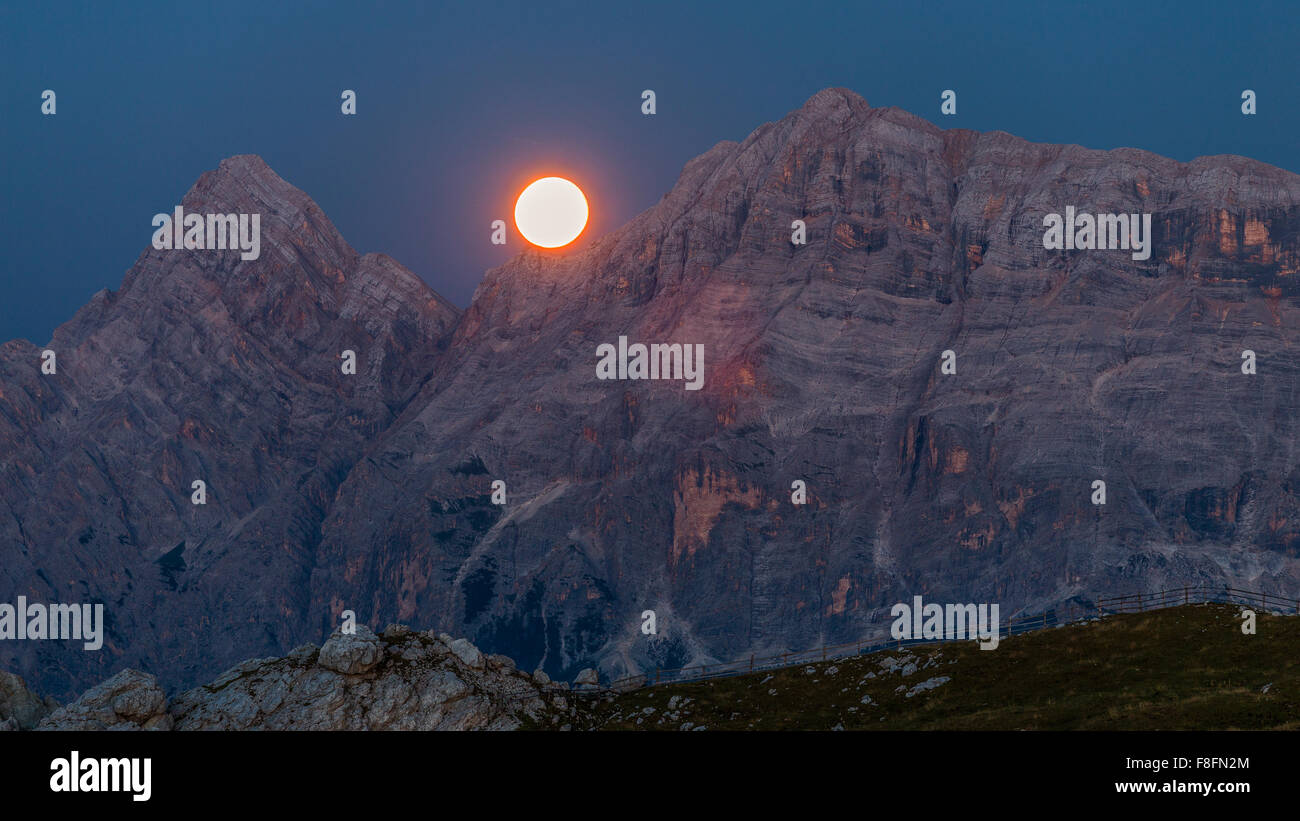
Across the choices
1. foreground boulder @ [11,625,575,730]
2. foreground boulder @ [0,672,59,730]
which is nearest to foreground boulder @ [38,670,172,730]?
foreground boulder @ [11,625,575,730]

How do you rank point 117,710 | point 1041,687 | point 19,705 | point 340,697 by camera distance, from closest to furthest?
point 1041,687 → point 117,710 → point 19,705 → point 340,697

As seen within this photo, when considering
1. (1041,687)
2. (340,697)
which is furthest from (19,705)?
(1041,687)

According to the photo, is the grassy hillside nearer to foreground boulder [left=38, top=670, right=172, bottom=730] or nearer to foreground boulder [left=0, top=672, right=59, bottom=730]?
foreground boulder [left=38, top=670, right=172, bottom=730]

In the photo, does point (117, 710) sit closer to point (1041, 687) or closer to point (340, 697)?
point (340, 697)

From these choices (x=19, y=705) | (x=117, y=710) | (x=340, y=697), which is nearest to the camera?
(x=117, y=710)

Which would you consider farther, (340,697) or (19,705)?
(340,697)

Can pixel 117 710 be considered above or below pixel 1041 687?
below

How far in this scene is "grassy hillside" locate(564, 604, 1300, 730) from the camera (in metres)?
58.1

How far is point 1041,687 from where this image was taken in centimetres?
6931

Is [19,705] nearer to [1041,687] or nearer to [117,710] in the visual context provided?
[117,710]

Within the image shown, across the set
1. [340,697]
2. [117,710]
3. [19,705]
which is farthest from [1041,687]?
[19,705]

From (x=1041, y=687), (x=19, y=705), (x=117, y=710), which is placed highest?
(x=1041, y=687)
